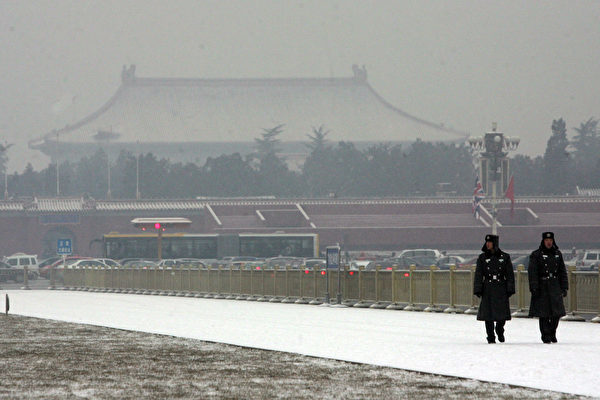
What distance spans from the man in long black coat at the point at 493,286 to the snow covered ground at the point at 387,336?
38 centimetres

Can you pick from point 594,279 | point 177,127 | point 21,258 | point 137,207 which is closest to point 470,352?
point 594,279

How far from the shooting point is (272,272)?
37.8 metres

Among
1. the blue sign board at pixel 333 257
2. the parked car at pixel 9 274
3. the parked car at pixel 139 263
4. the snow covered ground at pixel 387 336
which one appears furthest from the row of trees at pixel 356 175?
the snow covered ground at pixel 387 336

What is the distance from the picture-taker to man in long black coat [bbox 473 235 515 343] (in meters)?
18.1

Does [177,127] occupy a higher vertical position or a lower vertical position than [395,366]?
higher

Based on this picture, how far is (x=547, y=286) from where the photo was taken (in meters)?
18.0

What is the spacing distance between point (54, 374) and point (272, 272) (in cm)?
2388

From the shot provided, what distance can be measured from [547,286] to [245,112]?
17019 cm

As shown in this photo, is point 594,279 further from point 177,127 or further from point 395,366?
point 177,127

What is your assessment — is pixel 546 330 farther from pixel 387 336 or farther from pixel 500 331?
pixel 387 336

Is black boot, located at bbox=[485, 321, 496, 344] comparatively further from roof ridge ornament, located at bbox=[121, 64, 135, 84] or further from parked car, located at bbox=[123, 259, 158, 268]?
roof ridge ornament, located at bbox=[121, 64, 135, 84]

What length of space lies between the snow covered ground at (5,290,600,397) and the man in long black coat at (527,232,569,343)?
362 mm

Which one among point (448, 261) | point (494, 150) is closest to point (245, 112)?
point (448, 261)

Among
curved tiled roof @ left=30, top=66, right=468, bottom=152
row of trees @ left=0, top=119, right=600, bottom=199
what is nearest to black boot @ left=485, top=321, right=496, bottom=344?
row of trees @ left=0, top=119, right=600, bottom=199
